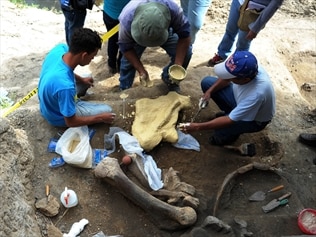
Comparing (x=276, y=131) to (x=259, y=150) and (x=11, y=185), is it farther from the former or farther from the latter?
(x=11, y=185)

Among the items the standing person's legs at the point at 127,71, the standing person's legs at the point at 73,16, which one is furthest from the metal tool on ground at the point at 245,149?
the standing person's legs at the point at 73,16

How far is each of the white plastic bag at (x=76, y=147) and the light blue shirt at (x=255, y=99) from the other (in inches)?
53.3

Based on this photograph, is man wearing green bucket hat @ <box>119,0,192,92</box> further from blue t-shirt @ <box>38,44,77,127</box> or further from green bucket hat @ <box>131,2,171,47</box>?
blue t-shirt @ <box>38,44,77,127</box>

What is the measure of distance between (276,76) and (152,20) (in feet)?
8.65

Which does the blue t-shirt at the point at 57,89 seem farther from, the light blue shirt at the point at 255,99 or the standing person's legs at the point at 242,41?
the standing person's legs at the point at 242,41

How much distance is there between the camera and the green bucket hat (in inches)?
133

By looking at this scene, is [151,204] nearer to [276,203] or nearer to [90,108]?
[276,203]

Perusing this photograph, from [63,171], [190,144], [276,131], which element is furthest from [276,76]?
[63,171]

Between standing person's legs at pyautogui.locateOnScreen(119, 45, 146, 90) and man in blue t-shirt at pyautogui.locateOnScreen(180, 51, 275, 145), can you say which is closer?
man in blue t-shirt at pyautogui.locateOnScreen(180, 51, 275, 145)

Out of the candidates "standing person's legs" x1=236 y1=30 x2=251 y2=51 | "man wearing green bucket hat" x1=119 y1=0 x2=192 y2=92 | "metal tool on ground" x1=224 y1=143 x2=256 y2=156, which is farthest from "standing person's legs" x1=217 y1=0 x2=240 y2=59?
"metal tool on ground" x1=224 y1=143 x2=256 y2=156

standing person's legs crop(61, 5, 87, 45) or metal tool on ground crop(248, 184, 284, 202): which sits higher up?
standing person's legs crop(61, 5, 87, 45)

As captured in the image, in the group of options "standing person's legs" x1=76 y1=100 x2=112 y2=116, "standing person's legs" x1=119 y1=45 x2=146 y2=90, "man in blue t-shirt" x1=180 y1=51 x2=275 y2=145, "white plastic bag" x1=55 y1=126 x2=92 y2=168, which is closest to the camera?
"man in blue t-shirt" x1=180 y1=51 x2=275 y2=145

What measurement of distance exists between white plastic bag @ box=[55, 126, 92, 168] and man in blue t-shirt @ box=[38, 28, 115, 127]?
89mm

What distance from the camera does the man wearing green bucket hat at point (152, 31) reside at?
3396 millimetres
